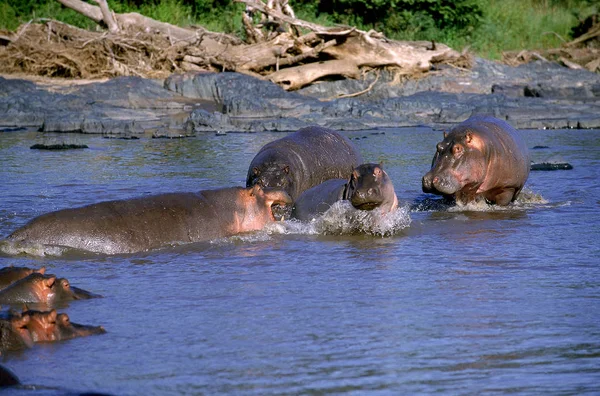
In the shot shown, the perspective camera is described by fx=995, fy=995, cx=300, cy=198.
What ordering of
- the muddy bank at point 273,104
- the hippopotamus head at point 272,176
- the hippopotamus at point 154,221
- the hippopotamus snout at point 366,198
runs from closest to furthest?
the hippopotamus at point 154,221
the hippopotamus snout at point 366,198
the hippopotamus head at point 272,176
the muddy bank at point 273,104

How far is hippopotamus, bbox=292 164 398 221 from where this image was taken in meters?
7.71

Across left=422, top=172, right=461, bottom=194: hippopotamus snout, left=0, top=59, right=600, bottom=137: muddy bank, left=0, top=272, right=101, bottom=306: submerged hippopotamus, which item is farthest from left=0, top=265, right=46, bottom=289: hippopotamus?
left=0, top=59, right=600, bottom=137: muddy bank

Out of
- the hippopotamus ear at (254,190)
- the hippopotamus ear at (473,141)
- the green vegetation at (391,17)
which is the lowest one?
the hippopotamus ear at (254,190)

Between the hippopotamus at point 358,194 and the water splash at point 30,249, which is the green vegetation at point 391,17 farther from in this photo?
the water splash at point 30,249

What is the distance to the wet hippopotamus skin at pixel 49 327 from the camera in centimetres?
482

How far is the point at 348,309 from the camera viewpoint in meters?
5.45

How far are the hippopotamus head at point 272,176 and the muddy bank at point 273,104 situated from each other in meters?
8.19

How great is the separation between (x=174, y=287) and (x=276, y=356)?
5.16 feet

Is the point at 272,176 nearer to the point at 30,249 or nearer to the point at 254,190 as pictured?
the point at 254,190

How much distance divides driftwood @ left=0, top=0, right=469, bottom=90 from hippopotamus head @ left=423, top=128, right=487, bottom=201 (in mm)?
13288

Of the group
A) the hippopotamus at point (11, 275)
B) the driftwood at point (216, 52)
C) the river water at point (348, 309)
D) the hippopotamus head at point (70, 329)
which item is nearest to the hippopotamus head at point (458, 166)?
the river water at point (348, 309)

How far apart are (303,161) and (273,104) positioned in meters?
10.7

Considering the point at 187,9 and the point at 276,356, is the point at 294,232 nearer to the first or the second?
the point at 276,356

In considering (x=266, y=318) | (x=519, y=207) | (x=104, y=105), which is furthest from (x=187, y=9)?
(x=266, y=318)
